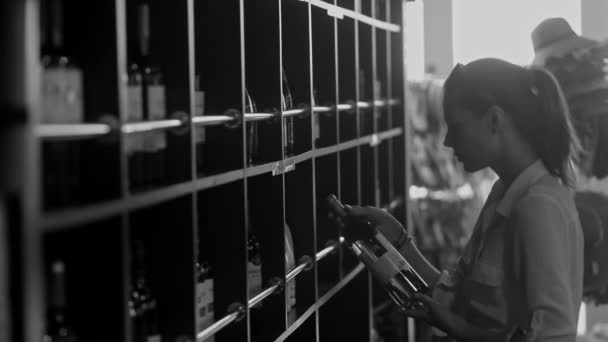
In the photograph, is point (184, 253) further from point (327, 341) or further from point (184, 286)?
point (327, 341)

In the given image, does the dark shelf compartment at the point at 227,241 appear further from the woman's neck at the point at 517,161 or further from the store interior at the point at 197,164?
the woman's neck at the point at 517,161

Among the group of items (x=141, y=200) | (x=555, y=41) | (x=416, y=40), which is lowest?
(x=141, y=200)

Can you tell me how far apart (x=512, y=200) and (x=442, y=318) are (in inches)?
12.3

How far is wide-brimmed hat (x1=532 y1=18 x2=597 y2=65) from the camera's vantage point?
389 cm

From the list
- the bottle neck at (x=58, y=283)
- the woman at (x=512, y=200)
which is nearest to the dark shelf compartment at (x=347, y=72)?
the woman at (x=512, y=200)

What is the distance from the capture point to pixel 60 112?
145 cm

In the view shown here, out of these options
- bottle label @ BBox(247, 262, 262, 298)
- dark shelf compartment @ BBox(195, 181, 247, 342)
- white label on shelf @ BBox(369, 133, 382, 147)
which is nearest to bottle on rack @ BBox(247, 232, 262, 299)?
bottle label @ BBox(247, 262, 262, 298)

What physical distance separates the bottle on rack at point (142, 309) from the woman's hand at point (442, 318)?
634 mm

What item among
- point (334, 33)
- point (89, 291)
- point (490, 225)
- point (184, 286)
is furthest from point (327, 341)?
point (89, 291)

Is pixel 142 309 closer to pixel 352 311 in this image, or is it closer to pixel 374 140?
pixel 352 311

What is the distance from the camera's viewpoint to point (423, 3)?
21.0ft

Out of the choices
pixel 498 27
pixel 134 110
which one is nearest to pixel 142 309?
pixel 134 110

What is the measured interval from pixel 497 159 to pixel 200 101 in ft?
2.28

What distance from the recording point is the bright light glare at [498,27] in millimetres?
6270
